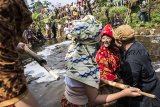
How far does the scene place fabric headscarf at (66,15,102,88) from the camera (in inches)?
118

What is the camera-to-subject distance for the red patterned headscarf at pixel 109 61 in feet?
16.5

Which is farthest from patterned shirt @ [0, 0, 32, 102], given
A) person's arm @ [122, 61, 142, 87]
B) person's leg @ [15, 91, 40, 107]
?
person's arm @ [122, 61, 142, 87]

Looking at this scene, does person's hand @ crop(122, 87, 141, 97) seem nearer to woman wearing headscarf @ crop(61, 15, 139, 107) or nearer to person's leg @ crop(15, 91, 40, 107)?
woman wearing headscarf @ crop(61, 15, 139, 107)

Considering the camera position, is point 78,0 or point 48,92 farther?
point 78,0

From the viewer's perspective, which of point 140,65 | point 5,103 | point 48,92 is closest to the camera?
point 5,103

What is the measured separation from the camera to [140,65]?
353cm

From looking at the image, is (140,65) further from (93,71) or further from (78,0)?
(78,0)

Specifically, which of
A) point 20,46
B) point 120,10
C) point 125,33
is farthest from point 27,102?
point 120,10

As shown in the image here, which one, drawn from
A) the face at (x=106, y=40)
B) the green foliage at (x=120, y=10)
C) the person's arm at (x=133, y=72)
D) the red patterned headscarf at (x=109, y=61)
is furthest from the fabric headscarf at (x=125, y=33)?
the green foliage at (x=120, y=10)

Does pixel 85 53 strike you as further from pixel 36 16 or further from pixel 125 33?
pixel 36 16

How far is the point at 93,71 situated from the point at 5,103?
103 centimetres

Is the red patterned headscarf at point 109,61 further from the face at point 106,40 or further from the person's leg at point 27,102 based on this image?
the person's leg at point 27,102

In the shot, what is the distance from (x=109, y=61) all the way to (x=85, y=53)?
2.00 meters

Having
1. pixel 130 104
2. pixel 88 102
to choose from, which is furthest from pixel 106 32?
pixel 88 102
